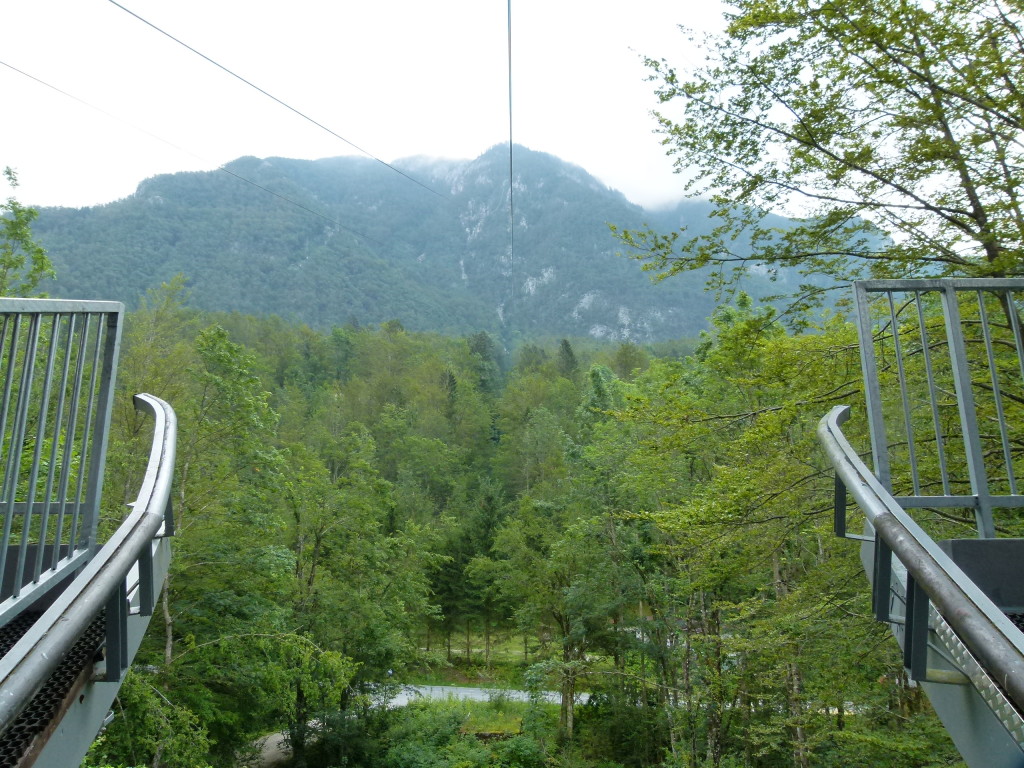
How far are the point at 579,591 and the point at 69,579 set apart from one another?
1547 centimetres

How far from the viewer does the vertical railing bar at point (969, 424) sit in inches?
Answer: 77.8

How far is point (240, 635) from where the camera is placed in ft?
41.7

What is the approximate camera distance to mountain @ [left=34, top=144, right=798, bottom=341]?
23.4 m

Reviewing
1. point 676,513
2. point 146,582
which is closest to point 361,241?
point 676,513

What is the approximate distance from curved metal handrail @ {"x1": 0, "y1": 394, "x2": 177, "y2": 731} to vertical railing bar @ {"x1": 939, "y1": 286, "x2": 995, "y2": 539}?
7.02ft

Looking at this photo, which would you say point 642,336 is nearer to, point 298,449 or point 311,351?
point 311,351

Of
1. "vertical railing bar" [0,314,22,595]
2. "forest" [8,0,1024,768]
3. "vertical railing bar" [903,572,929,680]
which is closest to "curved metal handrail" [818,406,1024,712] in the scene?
"vertical railing bar" [903,572,929,680]

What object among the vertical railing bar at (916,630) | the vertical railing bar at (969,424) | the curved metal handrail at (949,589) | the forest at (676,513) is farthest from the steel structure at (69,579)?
the forest at (676,513)

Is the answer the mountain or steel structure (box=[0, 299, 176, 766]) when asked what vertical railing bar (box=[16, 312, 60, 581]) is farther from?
the mountain

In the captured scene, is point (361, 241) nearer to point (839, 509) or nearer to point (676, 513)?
point (676, 513)

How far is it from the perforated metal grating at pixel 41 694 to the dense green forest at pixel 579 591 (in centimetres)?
520

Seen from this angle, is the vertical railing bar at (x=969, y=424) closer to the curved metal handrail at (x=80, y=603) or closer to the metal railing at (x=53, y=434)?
the curved metal handrail at (x=80, y=603)

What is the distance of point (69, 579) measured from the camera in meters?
2.08

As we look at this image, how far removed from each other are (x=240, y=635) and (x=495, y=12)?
11.2 meters
